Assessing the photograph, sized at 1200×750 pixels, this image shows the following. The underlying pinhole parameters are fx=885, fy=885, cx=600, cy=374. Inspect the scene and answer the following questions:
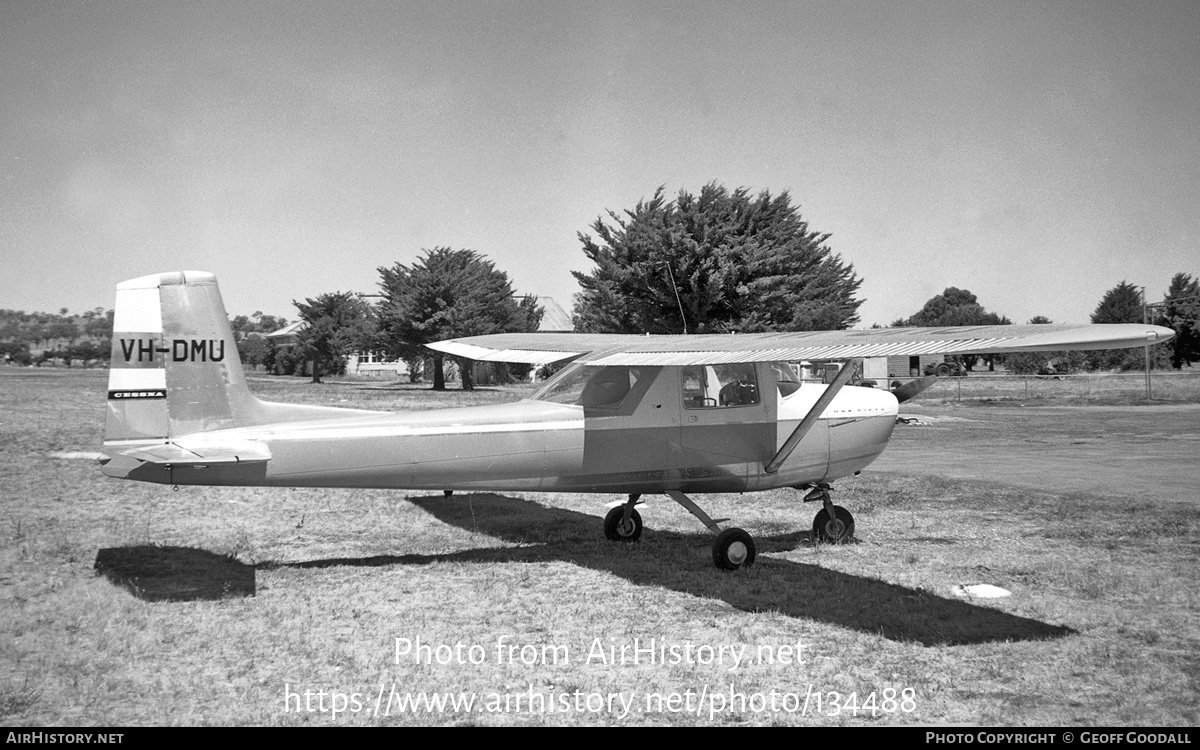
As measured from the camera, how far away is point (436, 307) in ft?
175

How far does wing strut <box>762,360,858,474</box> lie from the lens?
798 centimetres

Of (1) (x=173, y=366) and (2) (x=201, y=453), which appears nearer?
(2) (x=201, y=453)

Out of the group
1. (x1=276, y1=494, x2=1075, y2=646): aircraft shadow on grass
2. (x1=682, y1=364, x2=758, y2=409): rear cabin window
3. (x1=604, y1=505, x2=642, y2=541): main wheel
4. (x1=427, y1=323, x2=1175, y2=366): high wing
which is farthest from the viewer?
→ (x1=604, y1=505, x2=642, y2=541): main wheel

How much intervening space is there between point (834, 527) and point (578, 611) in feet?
12.5

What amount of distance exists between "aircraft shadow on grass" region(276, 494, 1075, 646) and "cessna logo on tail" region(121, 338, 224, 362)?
6.67 feet

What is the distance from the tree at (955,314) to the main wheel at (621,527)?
76958mm

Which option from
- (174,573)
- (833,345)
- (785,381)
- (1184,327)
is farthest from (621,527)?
(1184,327)

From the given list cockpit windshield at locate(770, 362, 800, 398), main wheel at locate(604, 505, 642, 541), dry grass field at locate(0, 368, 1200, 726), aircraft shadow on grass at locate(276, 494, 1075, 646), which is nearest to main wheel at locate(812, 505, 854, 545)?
dry grass field at locate(0, 368, 1200, 726)

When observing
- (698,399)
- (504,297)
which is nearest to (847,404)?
(698,399)

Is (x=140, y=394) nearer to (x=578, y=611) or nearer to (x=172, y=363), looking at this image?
(x=172, y=363)

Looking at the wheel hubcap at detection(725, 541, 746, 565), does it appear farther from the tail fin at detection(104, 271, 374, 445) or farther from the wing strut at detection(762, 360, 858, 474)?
the tail fin at detection(104, 271, 374, 445)

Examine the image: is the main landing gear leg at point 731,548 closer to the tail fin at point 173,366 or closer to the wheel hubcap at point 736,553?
the wheel hubcap at point 736,553

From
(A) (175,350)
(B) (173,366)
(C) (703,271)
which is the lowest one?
(B) (173,366)

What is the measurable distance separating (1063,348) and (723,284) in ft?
92.3
